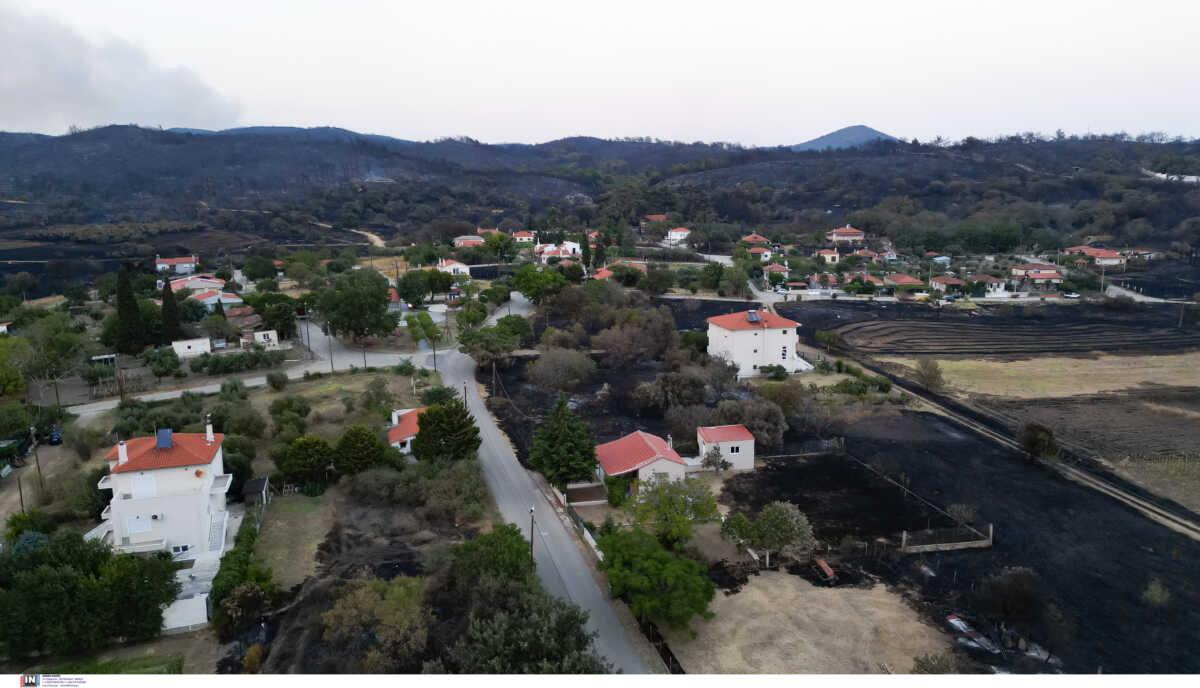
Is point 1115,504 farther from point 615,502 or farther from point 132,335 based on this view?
point 132,335

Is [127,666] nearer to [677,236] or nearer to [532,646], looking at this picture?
[532,646]

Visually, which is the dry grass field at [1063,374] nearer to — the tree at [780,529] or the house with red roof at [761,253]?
the tree at [780,529]

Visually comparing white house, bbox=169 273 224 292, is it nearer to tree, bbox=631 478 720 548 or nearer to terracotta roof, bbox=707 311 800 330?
terracotta roof, bbox=707 311 800 330

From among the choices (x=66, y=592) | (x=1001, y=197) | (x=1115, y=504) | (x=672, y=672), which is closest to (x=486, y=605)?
(x=672, y=672)

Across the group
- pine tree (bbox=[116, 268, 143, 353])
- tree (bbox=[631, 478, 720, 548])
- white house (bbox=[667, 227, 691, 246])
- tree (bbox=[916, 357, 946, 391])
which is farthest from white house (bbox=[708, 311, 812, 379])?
white house (bbox=[667, 227, 691, 246])

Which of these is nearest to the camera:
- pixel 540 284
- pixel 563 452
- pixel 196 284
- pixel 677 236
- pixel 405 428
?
pixel 563 452

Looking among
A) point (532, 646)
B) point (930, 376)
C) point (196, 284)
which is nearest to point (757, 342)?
point (930, 376)
